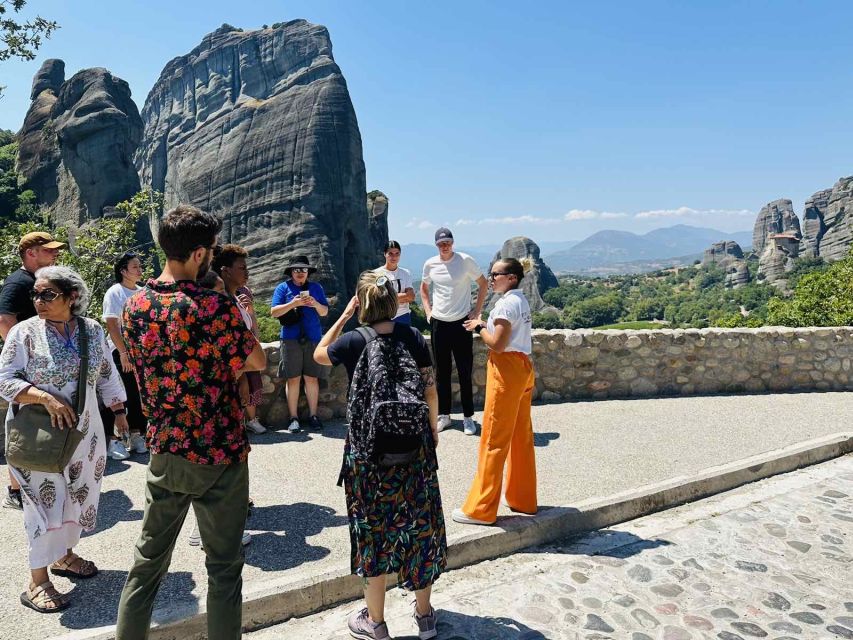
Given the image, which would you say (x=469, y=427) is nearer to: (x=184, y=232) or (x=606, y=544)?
(x=606, y=544)

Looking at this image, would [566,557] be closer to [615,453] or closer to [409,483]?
[409,483]

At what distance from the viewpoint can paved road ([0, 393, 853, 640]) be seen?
3.58m

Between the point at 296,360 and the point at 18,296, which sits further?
the point at 296,360

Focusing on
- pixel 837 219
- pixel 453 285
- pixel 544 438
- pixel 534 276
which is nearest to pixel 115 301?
pixel 453 285

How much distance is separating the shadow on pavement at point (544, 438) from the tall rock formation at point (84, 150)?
2502 inches

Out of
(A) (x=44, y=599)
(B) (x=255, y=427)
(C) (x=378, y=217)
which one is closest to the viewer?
(A) (x=44, y=599)

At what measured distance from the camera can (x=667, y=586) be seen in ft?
12.8

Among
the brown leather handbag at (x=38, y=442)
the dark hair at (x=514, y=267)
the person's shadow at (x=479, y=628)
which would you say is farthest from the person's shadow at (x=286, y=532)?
the dark hair at (x=514, y=267)

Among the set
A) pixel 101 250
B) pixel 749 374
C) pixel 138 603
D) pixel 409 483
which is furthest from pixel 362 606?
pixel 101 250

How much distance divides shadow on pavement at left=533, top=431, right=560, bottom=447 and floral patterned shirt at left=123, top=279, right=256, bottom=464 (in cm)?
469

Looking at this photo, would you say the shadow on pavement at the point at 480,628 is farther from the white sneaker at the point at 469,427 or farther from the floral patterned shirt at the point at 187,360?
the white sneaker at the point at 469,427

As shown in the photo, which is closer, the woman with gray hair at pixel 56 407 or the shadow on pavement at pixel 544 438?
the woman with gray hair at pixel 56 407

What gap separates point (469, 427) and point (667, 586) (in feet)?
10.9

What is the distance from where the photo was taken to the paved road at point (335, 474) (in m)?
3.58
